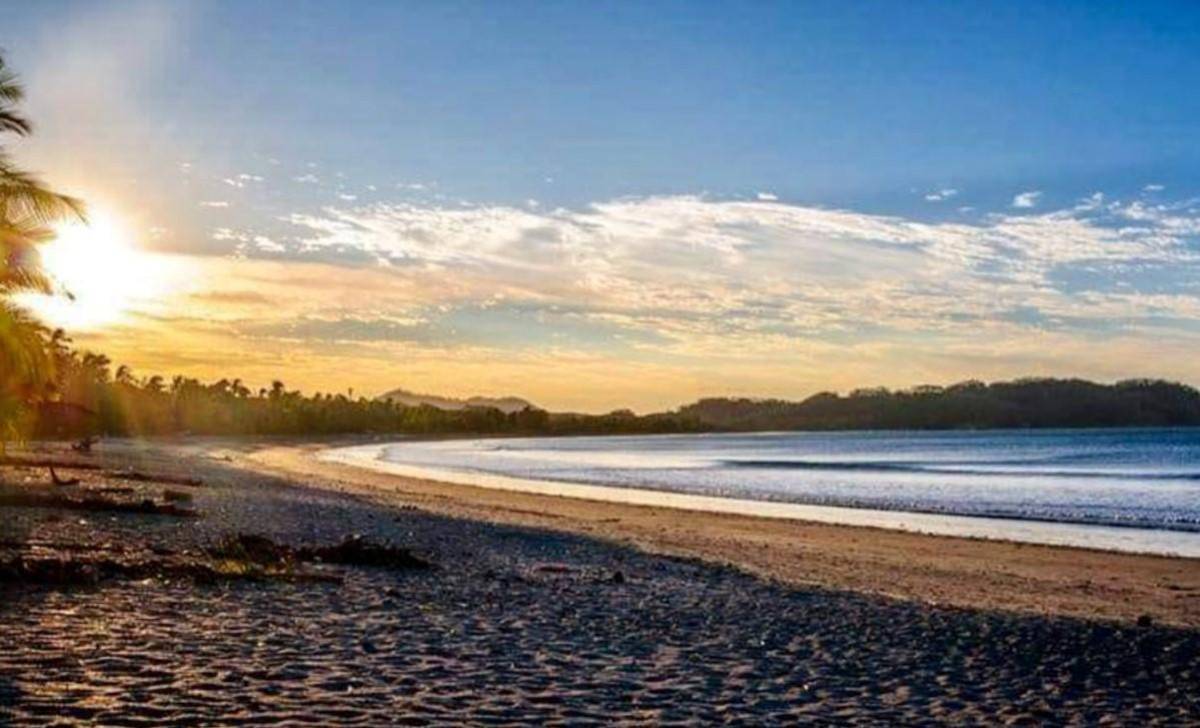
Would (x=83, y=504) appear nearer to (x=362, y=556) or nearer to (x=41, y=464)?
(x=362, y=556)

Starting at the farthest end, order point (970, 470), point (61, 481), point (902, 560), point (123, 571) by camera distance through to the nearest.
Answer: point (970, 470) < point (61, 481) < point (902, 560) < point (123, 571)

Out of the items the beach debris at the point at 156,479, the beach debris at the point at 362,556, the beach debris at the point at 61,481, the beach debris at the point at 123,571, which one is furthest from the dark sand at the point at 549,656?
the beach debris at the point at 156,479

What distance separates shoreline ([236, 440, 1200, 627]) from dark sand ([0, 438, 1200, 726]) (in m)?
3.44

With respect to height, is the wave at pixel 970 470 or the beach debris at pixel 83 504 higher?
the beach debris at pixel 83 504

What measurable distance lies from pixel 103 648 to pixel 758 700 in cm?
566

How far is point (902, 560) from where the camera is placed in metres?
26.6

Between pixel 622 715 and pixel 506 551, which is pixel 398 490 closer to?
pixel 506 551

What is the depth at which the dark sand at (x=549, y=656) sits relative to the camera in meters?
9.25

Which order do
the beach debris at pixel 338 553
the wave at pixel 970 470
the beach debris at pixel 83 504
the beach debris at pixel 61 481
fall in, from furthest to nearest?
the wave at pixel 970 470, the beach debris at pixel 61 481, the beach debris at pixel 83 504, the beach debris at pixel 338 553

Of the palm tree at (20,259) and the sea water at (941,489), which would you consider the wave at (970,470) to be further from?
the palm tree at (20,259)

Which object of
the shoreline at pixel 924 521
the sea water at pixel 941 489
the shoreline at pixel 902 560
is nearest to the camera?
the shoreline at pixel 902 560

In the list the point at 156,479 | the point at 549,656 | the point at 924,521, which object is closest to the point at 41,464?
the point at 156,479

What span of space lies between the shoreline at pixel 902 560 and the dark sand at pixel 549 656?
3.44 metres

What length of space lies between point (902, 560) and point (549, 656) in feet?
54.3
